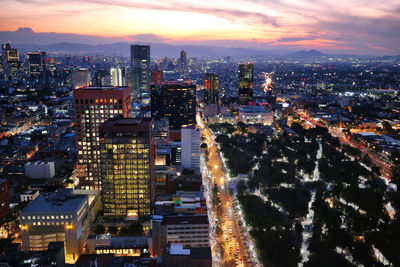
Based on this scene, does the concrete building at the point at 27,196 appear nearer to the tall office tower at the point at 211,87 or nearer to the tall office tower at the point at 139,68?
the tall office tower at the point at 211,87

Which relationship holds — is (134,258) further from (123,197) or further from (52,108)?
(52,108)

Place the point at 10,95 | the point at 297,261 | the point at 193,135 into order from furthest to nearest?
the point at 10,95 → the point at 193,135 → the point at 297,261

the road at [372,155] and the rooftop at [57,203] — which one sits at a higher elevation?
the rooftop at [57,203]

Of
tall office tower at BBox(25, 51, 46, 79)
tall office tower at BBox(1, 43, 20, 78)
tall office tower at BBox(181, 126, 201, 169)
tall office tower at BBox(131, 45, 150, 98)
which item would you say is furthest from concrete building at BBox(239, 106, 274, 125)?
tall office tower at BBox(1, 43, 20, 78)

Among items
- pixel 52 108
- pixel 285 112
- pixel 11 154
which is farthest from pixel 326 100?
pixel 11 154

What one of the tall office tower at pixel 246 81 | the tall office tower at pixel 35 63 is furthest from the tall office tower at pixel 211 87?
the tall office tower at pixel 35 63

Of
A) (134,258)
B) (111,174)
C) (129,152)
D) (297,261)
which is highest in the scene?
(129,152)

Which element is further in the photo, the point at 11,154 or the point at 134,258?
the point at 11,154

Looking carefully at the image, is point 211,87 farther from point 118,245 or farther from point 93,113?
point 118,245
